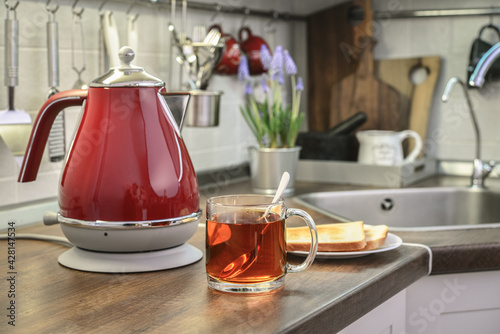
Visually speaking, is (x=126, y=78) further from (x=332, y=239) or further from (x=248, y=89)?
(x=248, y=89)

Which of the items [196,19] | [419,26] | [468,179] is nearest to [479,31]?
[419,26]

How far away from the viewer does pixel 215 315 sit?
78 centimetres

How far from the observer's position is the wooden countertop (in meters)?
0.75

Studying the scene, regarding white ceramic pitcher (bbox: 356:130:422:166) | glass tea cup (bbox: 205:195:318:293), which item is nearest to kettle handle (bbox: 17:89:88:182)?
glass tea cup (bbox: 205:195:318:293)

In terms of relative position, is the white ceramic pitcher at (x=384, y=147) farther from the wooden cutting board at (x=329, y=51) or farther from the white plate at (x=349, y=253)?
the white plate at (x=349, y=253)

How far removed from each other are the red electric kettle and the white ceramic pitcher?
38.6 inches

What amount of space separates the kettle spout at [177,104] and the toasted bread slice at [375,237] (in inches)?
12.9

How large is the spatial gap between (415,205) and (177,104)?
0.90m

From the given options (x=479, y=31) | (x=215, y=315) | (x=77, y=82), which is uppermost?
(x=479, y=31)

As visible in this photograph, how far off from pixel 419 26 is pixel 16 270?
148 centimetres

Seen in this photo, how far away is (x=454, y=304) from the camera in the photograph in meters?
1.24

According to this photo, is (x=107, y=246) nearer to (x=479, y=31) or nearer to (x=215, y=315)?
(x=215, y=315)

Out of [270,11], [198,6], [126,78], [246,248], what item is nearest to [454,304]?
[246,248]

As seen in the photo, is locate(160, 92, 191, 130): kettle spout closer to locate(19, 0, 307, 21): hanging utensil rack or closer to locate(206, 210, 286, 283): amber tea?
locate(206, 210, 286, 283): amber tea
